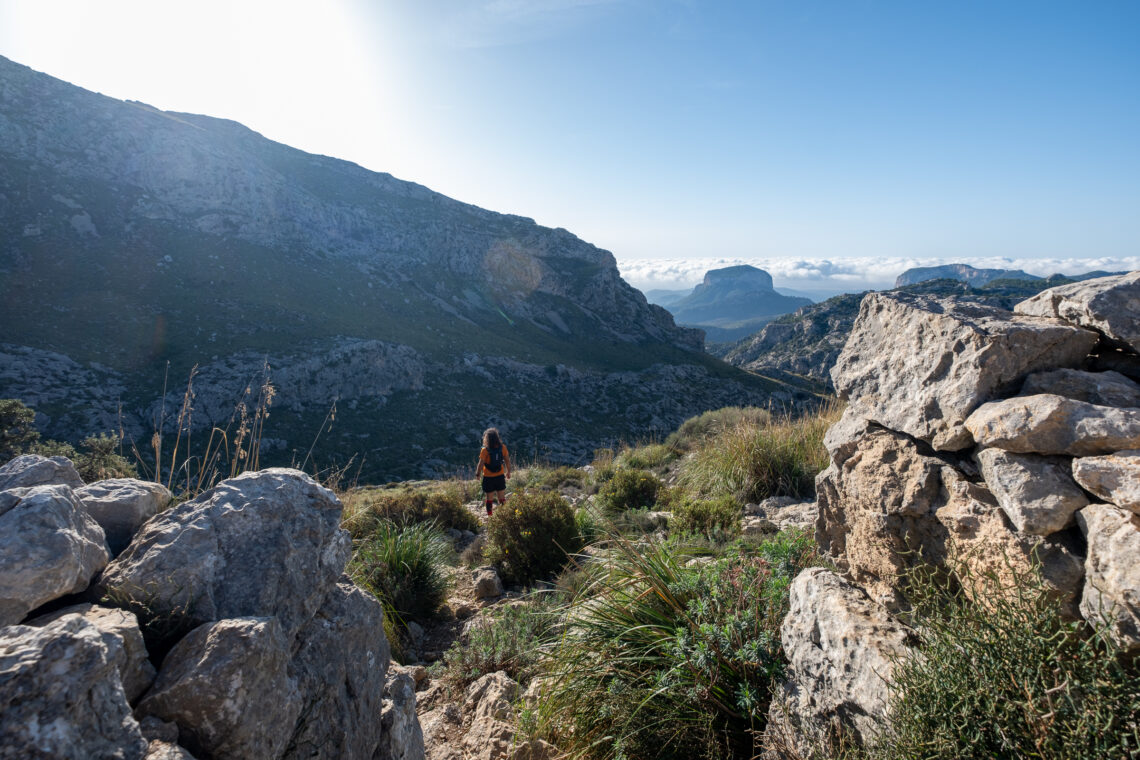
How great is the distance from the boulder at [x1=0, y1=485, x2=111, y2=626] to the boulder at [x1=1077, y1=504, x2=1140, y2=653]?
3344 millimetres

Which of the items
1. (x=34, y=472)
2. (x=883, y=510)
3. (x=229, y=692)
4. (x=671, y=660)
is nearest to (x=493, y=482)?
(x=671, y=660)

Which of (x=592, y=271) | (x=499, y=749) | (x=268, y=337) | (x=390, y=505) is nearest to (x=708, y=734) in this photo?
(x=499, y=749)

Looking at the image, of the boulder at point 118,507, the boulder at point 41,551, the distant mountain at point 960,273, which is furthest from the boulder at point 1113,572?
the distant mountain at point 960,273

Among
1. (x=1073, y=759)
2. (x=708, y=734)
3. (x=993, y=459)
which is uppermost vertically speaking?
(x=993, y=459)

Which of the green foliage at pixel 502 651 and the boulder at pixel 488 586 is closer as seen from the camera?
the green foliage at pixel 502 651

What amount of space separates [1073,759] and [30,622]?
10.5ft

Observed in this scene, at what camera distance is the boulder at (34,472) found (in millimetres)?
2191

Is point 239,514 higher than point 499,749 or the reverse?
higher

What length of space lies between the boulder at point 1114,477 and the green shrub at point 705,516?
11.7ft

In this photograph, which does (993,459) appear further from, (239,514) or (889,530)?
(239,514)

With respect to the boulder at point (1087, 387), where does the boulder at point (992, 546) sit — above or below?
below

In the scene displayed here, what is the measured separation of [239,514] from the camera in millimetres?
2166

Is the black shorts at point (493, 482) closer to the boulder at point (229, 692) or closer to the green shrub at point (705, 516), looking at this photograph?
the green shrub at point (705, 516)

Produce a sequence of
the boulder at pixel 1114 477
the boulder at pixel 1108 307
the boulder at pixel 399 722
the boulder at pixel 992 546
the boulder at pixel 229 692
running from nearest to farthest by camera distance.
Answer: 1. the boulder at pixel 229 692
2. the boulder at pixel 1114 477
3. the boulder at pixel 992 546
4. the boulder at pixel 1108 307
5. the boulder at pixel 399 722
